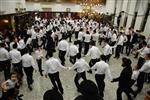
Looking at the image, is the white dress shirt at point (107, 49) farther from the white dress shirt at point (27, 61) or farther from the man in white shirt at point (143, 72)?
the white dress shirt at point (27, 61)

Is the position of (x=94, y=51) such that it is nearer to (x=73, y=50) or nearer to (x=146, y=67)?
(x=73, y=50)

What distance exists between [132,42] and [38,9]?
17.0 m

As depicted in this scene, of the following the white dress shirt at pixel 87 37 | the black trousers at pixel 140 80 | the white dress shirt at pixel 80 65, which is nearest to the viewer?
the white dress shirt at pixel 80 65

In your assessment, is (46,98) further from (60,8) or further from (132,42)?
(60,8)

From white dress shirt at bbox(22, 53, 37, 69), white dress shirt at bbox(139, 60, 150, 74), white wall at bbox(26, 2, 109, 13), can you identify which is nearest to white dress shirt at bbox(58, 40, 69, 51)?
white dress shirt at bbox(22, 53, 37, 69)

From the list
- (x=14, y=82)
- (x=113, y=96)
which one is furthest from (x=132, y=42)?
(x=14, y=82)

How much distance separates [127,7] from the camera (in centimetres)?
1694

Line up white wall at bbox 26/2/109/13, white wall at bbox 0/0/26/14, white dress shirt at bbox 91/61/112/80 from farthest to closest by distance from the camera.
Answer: white wall at bbox 26/2/109/13, white wall at bbox 0/0/26/14, white dress shirt at bbox 91/61/112/80

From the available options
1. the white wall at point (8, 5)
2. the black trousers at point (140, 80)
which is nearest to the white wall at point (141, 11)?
the black trousers at point (140, 80)

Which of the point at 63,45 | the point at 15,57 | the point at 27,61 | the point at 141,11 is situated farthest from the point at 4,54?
the point at 141,11

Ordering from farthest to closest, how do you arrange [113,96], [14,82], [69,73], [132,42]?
[132,42] < [69,73] < [113,96] < [14,82]

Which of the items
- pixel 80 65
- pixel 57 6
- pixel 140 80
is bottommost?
pixel 140 80

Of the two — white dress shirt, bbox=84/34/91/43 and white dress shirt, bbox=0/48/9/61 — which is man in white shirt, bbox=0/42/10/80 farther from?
white dress shirt, bbox=84/34/91/43

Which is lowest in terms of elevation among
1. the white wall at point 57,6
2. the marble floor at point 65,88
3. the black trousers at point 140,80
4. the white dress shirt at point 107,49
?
the marble floor at point 65,88
